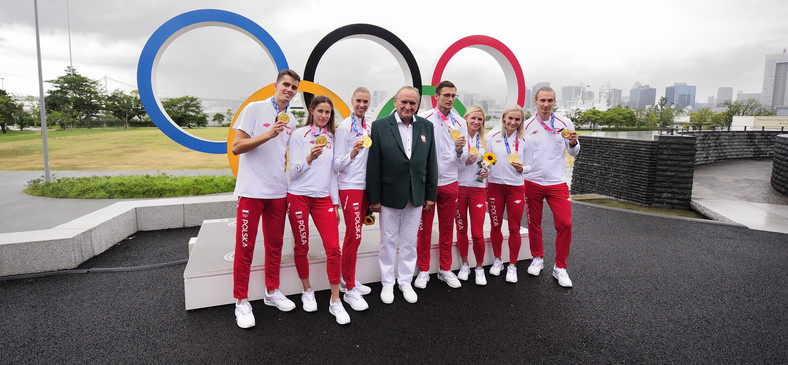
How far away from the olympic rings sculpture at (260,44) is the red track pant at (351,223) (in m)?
1.45

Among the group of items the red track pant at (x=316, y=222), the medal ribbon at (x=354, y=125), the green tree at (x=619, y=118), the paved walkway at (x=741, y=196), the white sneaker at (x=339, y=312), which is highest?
the green tree at (x=619, y=118)

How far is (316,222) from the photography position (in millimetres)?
2871

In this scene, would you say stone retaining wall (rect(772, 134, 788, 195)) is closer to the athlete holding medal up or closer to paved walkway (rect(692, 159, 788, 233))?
paved walkway (rect(692, 159, 788, 233))

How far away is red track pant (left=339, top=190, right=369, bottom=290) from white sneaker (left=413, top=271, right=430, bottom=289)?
625 millimetres

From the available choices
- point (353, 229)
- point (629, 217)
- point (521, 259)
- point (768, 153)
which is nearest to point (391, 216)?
point (353, 229)

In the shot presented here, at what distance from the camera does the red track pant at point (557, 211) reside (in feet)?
11.5

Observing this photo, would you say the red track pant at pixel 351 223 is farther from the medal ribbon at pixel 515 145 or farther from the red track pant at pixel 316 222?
the medal ribbon at pixel 515 145

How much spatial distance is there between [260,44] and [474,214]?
3.01 meters

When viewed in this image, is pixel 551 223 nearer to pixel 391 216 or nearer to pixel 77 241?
pixel 391 216

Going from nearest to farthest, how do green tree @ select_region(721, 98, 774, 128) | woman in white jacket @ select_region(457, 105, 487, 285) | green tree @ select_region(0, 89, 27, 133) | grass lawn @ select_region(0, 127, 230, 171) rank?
woman in white jacket @ select_region(457, 105, 487, 285), grass lawn @ select_region(0, 127, 230, 171), green tree @ select_region(0, 89, 27, 133), green tree @ select_region(721, 98, 774, 128)

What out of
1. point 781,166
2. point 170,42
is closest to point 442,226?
point 170,42

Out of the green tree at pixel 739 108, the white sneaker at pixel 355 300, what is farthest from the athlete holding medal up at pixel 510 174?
the green tree at pixel 739 108

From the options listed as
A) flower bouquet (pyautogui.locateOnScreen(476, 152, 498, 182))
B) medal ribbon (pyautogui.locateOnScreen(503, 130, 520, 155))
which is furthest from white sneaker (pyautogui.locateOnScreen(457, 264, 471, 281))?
medal ribbon (pyautogui.locateOnScreen(503, 130, 520, 155))

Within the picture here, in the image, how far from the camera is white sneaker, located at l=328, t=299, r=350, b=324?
9.07 feet
